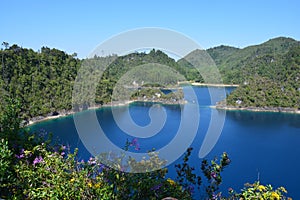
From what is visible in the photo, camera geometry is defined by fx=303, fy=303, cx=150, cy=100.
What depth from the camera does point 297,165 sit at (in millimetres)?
16391

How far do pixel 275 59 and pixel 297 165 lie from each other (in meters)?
44.4

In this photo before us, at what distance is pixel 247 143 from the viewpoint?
21.0m

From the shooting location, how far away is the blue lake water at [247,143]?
46.7 feet

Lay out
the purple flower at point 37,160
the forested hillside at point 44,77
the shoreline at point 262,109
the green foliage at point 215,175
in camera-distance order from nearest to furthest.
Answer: the purple flower at point 37,160, the green foliage at point 215,175, the forested hillside at point 44,77, the shoreline at point 262,109

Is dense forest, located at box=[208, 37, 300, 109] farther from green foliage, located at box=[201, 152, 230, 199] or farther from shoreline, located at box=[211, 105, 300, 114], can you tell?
green foliage, located at box=[201, 152, 230, 199]

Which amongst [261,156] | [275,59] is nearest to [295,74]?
[275,59]

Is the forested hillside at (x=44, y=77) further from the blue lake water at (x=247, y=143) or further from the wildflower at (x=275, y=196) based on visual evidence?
the wildflower at (x=275, y=196)

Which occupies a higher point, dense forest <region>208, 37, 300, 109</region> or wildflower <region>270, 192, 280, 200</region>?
dense forest <region>208, 37, 300, 109</region>

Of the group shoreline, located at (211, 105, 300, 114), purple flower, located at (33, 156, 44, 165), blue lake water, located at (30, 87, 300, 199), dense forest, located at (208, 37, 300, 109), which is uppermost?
dense forest, located at (208, 37, 300, 109)

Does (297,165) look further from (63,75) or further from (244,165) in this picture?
(63,75)

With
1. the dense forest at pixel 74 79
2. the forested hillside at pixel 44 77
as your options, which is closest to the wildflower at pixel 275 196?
the dense forest at pixel 74 79

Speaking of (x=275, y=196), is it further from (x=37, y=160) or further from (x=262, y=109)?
(x=262, y=109)

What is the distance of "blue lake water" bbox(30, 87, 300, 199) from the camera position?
46.7 feet

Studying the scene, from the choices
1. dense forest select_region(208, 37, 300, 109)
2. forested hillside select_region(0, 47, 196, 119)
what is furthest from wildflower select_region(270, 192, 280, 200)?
dense forest select_region(208, 37, 300, 109)
